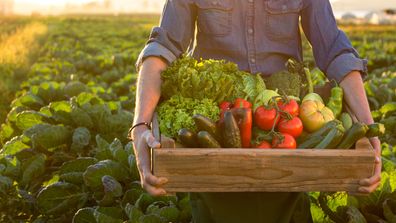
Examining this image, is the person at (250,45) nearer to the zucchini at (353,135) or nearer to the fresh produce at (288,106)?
the fresh produce at (288,106)

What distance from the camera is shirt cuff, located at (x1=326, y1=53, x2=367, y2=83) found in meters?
3.52

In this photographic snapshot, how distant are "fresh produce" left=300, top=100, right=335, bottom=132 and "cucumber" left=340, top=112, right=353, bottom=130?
8 cm

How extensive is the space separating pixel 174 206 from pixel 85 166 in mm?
1225

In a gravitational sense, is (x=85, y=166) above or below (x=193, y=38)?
below

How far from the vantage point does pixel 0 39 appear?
23.2 meters

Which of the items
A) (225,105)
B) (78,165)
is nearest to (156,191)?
(225,105)

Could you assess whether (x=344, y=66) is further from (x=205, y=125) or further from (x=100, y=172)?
(x=100, y=172)

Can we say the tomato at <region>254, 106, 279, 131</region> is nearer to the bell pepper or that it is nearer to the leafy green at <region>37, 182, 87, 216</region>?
the bell pepper

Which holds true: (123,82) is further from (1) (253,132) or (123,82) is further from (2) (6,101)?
(1) (253,132)

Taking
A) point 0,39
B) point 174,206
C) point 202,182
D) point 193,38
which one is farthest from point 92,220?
point 0,39

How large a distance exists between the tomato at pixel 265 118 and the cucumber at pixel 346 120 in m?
0.38

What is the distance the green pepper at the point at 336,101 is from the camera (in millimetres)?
3434

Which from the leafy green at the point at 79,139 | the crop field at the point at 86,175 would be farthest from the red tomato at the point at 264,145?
the leafy green at the point at 79,139

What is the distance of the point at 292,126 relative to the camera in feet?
10.3
